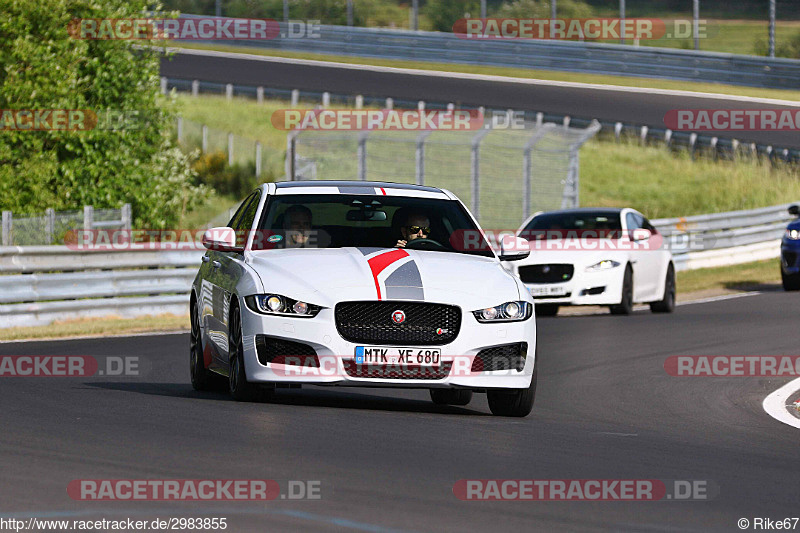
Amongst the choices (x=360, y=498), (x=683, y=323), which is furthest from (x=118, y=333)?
(x=360, y=498)

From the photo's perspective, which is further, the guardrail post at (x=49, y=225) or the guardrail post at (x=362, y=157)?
the guardrail post at (x=362, y=157)

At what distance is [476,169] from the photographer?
30.0m

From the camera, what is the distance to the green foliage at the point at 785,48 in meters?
60.8

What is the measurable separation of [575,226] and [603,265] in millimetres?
1307

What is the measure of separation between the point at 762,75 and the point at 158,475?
39.3m

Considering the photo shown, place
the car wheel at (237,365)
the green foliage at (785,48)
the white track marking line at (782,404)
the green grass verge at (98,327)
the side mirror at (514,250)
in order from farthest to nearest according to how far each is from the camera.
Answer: the green foliage at (785,48)
the green grass verge at (98,327)
the side mirror at (514,250)
the white track marking line at (782,404)
the car wheel at (237,365)

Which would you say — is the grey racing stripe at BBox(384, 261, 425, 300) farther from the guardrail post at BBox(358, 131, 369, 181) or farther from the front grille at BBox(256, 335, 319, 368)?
the guardrail post at BBox(358, 131, 369, 181)

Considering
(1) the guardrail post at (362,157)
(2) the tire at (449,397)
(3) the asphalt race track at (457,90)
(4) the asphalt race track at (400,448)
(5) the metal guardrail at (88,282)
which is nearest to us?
(4) the asphalt race track at (400,448)

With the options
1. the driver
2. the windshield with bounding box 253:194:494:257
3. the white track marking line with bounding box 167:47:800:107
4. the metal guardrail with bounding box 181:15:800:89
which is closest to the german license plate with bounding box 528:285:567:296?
the windshield with bounding box 253:194:494:257

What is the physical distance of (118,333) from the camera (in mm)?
19016

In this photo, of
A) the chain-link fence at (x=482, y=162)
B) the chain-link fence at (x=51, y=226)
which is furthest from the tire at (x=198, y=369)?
the chain-link fence at (x=482, y=162)

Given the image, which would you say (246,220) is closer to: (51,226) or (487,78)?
(51,226)

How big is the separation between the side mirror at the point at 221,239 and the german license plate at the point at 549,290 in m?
11.0

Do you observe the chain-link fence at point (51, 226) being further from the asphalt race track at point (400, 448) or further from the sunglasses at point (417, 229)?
the sunglasses at point (417, 229)
